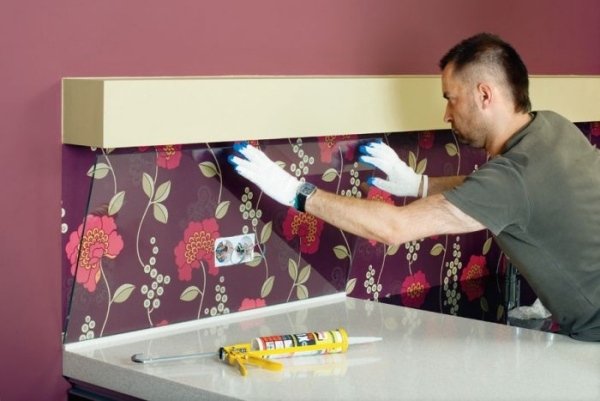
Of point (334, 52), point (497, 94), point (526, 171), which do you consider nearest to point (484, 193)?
point (526, 171)

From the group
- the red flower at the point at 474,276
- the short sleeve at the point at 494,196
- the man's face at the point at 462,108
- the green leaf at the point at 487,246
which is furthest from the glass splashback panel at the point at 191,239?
the green leaf at the point at 487,246

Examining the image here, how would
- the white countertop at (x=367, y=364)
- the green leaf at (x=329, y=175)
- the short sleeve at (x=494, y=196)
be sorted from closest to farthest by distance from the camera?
the white countertop at (x=367, y=364), the short sleeve at (x=494, y=196), the green leaf at (x=329, y=175)

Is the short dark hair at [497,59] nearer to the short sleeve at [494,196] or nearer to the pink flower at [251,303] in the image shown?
the short sleeve at [494,196]

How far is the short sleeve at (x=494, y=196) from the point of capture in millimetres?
2203

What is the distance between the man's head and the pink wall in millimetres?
264

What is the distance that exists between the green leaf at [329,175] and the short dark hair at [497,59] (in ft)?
1.19

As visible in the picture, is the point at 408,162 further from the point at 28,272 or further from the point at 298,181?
the point at 28,272

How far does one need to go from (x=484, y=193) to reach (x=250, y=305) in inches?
22.5

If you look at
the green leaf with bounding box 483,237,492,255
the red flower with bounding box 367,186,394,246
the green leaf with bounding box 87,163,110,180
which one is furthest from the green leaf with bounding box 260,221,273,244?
the green leaf with bounding box 483,237,492,255

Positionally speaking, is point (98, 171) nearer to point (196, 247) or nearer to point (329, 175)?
point (196, 247)

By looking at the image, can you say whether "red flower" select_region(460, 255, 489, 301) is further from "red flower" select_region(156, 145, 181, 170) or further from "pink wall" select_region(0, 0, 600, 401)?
"red flower" select_region(156, 145, 181, 170)

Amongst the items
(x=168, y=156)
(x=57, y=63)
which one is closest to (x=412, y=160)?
A: (x=168, y=156)

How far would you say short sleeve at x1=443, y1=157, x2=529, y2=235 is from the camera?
2.20 meters

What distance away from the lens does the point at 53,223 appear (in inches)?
79.8
